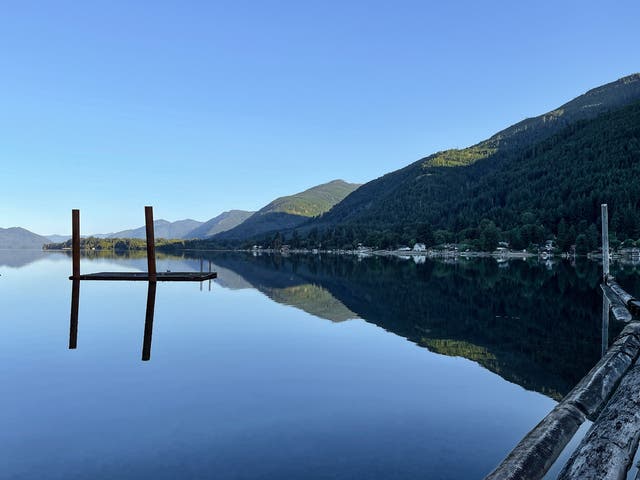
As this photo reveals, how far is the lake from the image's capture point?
11492mm

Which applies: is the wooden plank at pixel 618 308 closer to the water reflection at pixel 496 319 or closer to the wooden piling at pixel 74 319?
the water reflection at pixel 496 319

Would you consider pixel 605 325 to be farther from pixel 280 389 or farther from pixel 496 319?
pixel 280 389

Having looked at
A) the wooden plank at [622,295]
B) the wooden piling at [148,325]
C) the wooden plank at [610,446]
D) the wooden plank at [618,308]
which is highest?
the wooden plank at [610,446]

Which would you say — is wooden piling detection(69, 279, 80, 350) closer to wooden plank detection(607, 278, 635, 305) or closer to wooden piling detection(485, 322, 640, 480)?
wooden piling detection(485, 322, 640, 480)

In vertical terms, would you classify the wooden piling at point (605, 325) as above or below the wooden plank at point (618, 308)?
below

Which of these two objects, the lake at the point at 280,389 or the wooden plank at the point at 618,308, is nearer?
the lake at the point at 280,389

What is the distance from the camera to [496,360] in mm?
22438

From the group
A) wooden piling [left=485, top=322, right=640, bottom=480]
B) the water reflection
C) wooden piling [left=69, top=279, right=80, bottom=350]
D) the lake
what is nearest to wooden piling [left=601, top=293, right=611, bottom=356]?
the water reflection

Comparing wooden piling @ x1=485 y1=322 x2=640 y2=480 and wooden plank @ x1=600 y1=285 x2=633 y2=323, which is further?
wooden plank @ x1=600 y1=285 x2=633 y2=323

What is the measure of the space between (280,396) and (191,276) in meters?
47.7

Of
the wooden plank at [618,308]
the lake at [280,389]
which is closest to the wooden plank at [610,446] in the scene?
the lake at [280,389]

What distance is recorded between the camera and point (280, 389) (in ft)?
57.9

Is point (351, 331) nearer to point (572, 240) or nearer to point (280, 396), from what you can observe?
point (280, 396)

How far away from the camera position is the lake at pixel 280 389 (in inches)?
452
